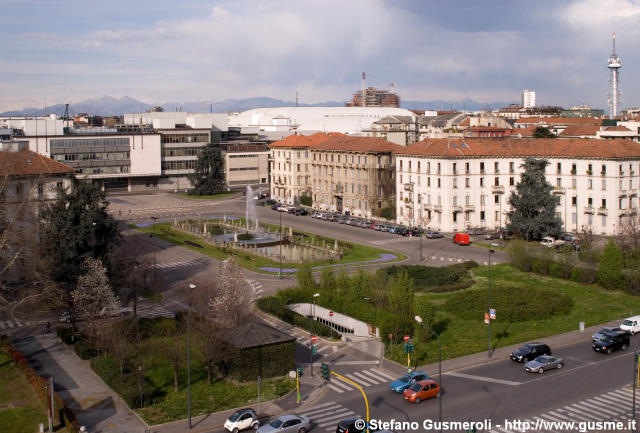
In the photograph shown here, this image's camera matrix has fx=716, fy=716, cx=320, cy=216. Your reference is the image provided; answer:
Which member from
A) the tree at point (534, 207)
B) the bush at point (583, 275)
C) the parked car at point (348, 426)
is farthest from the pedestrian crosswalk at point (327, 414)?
the tree at point (534, 207)

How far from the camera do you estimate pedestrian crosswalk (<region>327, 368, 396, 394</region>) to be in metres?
39.4

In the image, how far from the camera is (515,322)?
51.5 metres

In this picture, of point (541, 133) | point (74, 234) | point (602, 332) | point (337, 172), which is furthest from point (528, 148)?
point (74, 234)

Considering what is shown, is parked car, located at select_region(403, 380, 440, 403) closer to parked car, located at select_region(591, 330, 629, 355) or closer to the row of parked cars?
parked car, located at select_region(591, 330, 629, 355)

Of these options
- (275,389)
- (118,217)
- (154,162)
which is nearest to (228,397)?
(275,389)

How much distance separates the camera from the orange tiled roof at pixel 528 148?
85.0 meters

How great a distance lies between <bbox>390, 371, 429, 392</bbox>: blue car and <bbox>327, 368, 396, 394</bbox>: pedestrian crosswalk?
1669 millimetres

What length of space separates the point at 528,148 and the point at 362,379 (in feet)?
197

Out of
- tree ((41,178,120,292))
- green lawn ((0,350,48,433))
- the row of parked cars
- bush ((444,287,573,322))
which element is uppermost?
tree ((41,178,120,292))

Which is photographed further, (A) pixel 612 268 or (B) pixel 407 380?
(A) pixel 612 268

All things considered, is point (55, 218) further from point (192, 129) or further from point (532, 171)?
point (192, 129)

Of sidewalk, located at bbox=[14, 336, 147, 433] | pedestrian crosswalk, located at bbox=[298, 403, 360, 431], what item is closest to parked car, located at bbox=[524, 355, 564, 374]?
pedestrian crosswalk, located at bbox=[298, 403, 360, 431]

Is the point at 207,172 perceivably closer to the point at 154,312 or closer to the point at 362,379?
the point at 154,312

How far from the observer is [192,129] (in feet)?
482
